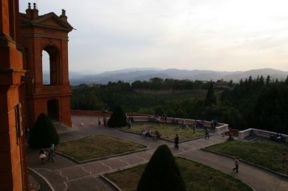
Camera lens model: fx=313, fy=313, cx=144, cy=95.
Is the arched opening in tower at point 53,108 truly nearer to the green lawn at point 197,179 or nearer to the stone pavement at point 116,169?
the stone pavement at point 116,169

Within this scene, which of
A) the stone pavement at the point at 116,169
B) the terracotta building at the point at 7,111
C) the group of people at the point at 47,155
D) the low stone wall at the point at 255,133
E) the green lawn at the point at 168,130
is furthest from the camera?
the low stone wall at the point at 255,133

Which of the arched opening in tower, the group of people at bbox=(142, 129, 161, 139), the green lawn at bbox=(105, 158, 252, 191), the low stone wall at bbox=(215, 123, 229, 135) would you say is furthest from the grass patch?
the low stone wall at bbox=(215, 123, 229, 135)

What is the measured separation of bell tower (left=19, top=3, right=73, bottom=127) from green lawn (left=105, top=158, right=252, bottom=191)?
14.4 metres

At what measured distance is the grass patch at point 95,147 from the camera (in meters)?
23.9

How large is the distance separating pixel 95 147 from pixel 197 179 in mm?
10130

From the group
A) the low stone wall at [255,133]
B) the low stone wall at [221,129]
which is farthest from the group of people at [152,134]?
the low stone wall at [255,133]

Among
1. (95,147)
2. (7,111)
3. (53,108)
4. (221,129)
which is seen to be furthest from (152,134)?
(7,111)

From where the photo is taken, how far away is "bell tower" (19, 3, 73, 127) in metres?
30.2

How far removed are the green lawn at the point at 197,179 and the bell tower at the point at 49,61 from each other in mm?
14431

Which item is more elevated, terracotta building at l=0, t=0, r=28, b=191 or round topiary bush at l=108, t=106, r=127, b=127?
terracotta building at l=0, t=0, r=28, b=191

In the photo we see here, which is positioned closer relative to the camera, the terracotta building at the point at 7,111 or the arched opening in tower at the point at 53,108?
the terracotta building at the point at 7,111

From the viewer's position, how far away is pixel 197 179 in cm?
1934

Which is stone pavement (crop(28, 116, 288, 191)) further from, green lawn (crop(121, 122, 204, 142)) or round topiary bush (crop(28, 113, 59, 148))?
green lawn (crop(121, 122, 204, 142))

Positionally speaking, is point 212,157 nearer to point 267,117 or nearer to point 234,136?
point 234,136
